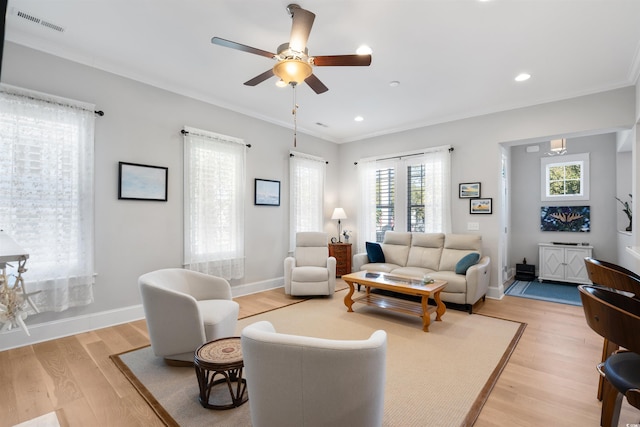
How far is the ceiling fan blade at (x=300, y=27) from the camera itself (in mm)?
2172

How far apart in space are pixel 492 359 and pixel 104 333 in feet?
13.0

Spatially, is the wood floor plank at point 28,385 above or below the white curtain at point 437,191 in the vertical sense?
below

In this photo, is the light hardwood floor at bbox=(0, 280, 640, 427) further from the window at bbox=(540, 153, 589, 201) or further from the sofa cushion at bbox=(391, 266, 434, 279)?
the window at bbox=(540, 153, 589, 201)

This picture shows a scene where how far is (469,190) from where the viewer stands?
5.06 m

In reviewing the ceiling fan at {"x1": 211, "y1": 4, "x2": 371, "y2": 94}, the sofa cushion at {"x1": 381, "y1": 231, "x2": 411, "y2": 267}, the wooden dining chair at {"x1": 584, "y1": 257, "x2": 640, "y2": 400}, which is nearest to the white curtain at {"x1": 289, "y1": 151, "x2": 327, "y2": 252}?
the sofa cushion at {"x1": 381, "y1": 231, "x2": 411, "y2": 267}

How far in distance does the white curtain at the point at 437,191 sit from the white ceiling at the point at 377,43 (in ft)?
3.60

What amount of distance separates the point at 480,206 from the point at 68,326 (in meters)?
5.69

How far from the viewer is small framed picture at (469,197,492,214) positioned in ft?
15.9

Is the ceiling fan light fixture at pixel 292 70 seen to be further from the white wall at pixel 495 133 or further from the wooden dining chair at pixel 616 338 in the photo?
the white wall at pixel 495 133

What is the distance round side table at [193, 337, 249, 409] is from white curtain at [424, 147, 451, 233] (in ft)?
13.7

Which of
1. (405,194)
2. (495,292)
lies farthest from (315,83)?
(495,292)

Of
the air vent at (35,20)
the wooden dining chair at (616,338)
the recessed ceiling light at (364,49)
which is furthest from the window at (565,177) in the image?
the air vent at (35,20)

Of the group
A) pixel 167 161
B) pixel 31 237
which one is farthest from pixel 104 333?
pixel 167 161

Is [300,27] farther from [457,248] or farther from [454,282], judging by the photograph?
[457,248]
